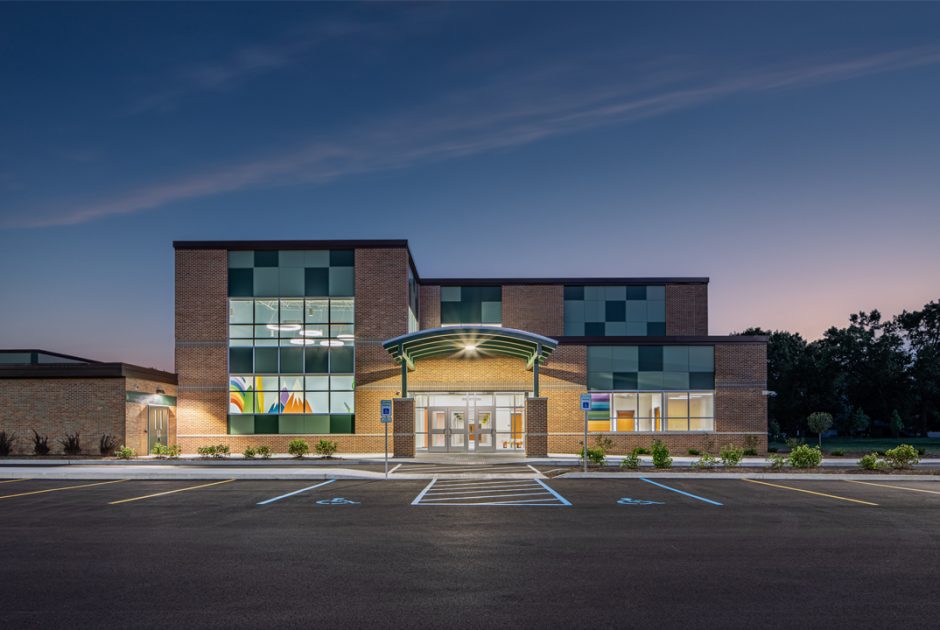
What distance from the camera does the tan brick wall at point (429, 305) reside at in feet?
138

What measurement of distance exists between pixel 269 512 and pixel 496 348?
18.3 meters

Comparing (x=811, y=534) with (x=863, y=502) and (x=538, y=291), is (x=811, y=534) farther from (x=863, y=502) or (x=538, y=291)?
(x=538, y=291)

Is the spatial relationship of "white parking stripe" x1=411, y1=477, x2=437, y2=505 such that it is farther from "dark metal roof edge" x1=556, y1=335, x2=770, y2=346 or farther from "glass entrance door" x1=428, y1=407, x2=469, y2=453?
"dark metal roof edge" x1=556, y1=335, x2=770, y2=346

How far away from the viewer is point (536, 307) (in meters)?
42.2

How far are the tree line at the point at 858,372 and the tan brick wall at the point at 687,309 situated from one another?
28482 mm

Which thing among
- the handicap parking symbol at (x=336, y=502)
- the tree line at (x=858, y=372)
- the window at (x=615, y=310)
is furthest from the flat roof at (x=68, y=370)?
the tree line at (x=858, y=372)

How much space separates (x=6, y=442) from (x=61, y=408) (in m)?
2.46

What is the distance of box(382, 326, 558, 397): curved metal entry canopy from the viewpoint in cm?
2808

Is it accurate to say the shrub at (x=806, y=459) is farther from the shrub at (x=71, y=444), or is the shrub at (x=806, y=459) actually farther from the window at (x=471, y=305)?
the shrub at (x=71, y=444)

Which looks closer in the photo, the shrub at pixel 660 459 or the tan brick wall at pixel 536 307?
the shrub at pixel 660 459

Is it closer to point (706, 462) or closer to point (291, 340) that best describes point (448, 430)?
point (291, 340)

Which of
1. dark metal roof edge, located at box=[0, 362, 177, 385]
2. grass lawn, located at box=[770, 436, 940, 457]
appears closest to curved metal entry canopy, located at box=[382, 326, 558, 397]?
dark metal roof edge, located at box=[0, 362, 177, 385]

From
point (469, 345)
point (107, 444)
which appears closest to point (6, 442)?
point (107, 444)

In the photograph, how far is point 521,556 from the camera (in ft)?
32.4
